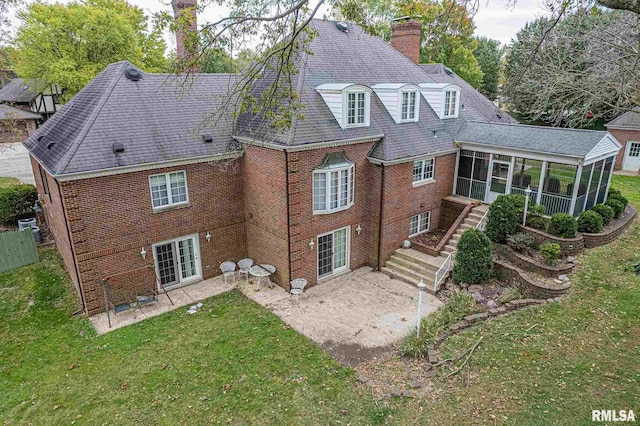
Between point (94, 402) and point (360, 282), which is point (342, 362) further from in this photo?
point (94, 402)

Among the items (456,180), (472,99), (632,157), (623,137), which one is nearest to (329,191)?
(456,180)

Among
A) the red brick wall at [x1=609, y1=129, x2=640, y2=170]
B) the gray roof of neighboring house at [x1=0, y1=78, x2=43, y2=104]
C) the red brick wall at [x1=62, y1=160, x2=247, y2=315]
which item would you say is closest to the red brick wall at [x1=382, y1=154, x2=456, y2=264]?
the red brick wall at [x1=62, y1=160, x2=247, y2=315]

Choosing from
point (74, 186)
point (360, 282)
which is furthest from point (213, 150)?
point (360, 282)

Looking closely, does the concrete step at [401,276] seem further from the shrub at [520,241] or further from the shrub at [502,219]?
the shrub at [520,241]

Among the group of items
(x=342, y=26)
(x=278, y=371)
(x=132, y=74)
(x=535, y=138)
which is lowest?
(x=278, y=371)

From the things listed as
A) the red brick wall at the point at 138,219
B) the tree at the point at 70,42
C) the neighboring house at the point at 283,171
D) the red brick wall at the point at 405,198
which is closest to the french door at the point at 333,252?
the neighboring house at the point at 283,171

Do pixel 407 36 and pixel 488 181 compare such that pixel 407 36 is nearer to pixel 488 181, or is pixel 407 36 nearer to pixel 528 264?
pixel 488 181
